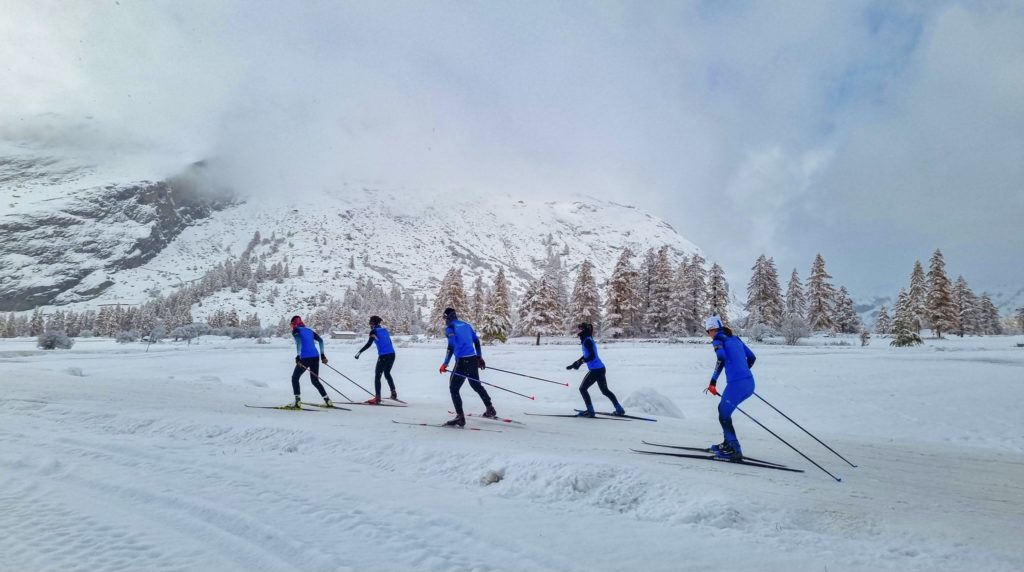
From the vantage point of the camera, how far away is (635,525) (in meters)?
4.85

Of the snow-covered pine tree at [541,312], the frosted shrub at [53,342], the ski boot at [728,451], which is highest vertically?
the snow-covered pine tree at [541,312]

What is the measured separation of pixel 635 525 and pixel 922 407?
14.5m

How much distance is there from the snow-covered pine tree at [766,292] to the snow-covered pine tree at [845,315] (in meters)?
10.4

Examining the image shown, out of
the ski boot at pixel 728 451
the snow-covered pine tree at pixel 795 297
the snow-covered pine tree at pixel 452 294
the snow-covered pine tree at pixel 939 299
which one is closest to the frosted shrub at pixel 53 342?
the snow-covered pine tree at pixel 452 294

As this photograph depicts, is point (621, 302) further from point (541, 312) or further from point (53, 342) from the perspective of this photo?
point (53, 342)

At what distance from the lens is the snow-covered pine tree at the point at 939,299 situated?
48.4 m

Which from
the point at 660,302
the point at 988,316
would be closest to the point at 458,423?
the point at 660,302

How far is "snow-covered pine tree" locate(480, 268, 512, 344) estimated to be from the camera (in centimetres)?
5281

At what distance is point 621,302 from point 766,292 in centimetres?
1569

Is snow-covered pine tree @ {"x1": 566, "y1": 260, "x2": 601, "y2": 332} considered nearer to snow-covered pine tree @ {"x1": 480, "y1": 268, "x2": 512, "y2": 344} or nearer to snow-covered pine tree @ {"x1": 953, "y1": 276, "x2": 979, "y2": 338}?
snow-covered pine tree @ {"x1": 480, "y1": 268, "x2": 512, "y2": 344}

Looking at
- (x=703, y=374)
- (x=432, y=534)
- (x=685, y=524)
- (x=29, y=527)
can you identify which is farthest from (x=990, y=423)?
(x=29, y=527)

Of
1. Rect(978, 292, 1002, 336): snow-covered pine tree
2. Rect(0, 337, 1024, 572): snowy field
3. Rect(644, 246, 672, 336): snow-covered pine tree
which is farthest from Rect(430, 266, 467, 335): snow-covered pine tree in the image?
Rect(978, 292, 1002, 336): snow-covered pine tree

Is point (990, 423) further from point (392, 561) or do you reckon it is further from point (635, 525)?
point (392, 561)

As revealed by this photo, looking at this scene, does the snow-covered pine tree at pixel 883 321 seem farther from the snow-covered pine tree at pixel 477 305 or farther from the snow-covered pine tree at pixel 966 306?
the snow-covered pine tree at pixel 477 305
